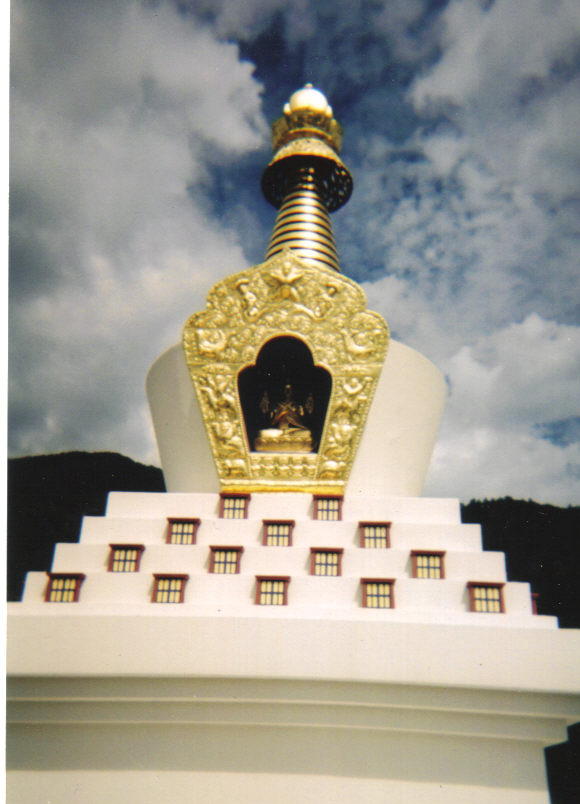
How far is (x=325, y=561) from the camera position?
21.0 ft

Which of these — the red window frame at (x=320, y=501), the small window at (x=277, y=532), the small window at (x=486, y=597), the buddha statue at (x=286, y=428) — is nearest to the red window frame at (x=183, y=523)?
the small window at (x=277, y=532)

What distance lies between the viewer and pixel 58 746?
5395 mm

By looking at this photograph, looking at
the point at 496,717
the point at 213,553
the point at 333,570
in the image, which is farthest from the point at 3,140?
the point at 496,717

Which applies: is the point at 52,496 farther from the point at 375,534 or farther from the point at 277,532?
the point at 375,534

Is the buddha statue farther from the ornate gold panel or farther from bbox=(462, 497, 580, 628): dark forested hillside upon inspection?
bbox=(462, 497, 580, 628): dark forested hillside

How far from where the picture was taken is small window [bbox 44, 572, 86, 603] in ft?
20.6

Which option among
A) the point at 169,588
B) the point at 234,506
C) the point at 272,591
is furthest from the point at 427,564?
the point at 169,588

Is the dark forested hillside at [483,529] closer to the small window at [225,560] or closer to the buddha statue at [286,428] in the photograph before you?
the buddha statue at [286,428]

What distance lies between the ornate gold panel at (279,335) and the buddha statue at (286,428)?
0.56 metres

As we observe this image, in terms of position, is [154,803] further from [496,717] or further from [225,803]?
[496,717]

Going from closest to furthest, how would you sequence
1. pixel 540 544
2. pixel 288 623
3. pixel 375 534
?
pixel 288 623, pixel 375 534, pixel 540 544

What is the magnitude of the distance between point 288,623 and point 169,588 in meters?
1.72

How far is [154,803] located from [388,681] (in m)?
2.44

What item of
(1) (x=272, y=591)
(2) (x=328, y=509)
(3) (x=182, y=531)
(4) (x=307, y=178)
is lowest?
(1) (x=272, y=591)
